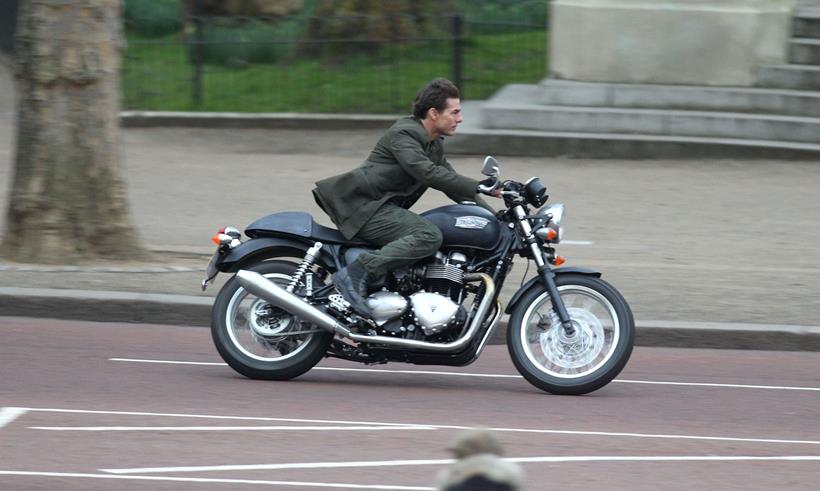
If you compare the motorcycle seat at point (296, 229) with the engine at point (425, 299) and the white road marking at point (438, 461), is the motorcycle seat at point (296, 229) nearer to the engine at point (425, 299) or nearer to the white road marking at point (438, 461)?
the engine at point (425, 299)

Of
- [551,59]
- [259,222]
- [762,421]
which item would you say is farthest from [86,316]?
[551,59]

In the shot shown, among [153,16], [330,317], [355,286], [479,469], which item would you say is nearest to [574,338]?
[355,286]

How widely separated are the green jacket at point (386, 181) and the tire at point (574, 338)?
75 centimetres

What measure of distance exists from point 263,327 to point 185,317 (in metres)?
1.86

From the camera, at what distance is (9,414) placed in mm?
6965

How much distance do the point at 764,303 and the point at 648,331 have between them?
1.30 meters

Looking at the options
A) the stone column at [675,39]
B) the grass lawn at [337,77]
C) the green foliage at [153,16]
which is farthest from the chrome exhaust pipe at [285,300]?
the green foliage at [153,16]

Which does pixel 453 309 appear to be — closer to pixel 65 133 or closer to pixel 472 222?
pixel 472 222

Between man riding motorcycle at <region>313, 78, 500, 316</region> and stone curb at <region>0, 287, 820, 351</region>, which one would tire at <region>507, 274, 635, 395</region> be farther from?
stone curb at <region>0, 287, 820, 351</region>

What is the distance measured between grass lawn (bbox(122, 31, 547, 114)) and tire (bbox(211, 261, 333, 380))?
1124cm

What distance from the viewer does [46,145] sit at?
1069 cm

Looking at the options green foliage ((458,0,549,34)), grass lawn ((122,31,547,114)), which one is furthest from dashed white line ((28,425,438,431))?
green foliage ((458,0,549,34))

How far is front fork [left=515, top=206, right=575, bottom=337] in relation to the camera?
7.75m

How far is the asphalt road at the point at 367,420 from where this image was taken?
19.9 feet
